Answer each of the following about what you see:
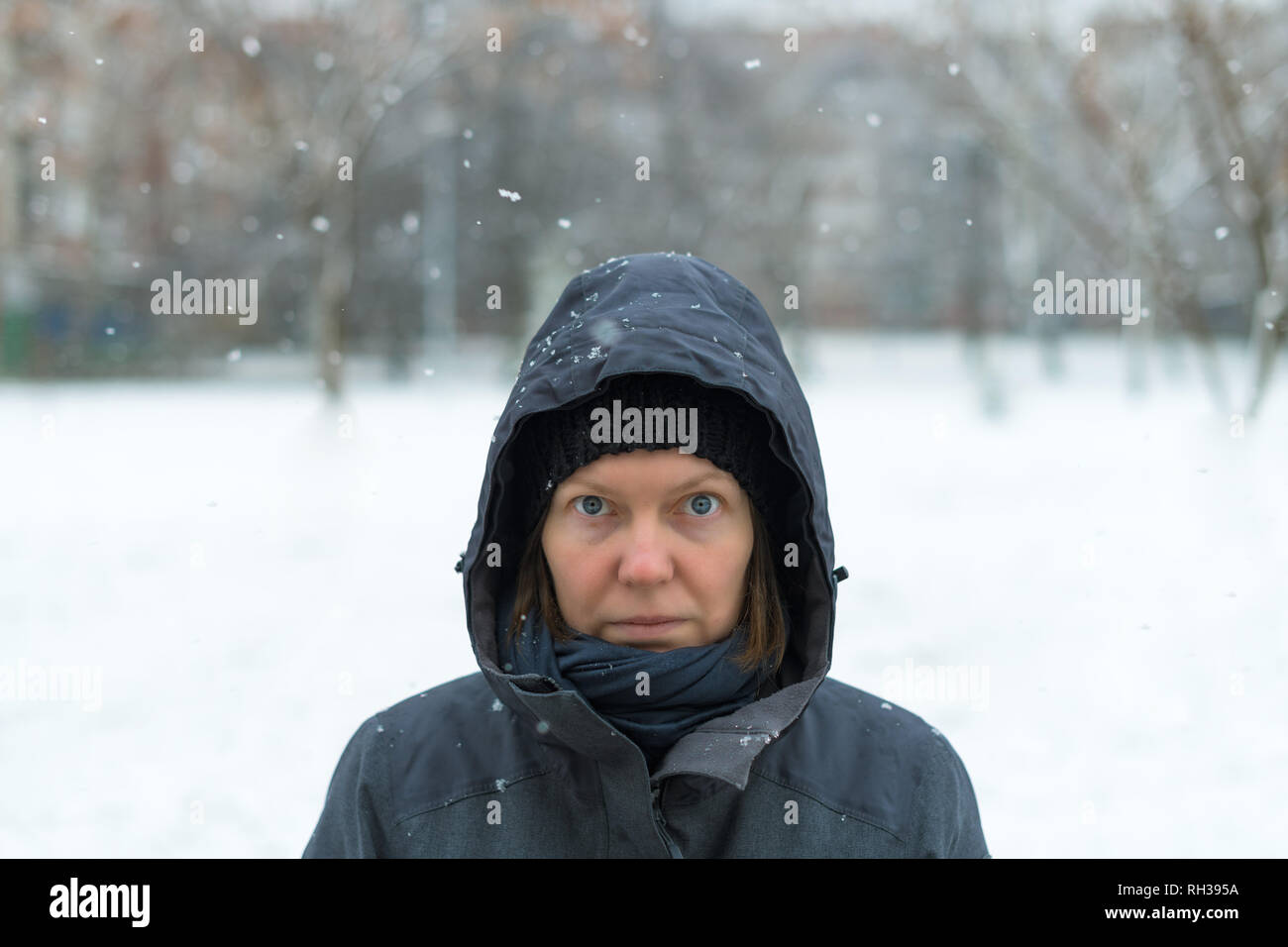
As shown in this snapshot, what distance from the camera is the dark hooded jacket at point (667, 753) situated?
1437 mm

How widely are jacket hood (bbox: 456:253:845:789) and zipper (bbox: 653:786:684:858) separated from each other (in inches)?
1.9

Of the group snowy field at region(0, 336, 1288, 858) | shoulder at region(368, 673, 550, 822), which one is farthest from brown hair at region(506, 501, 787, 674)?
snowy field at region(0, 336, 1288, 858)

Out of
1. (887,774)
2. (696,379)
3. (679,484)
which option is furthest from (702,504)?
(887,774)

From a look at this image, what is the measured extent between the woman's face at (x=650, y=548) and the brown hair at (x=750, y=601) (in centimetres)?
6

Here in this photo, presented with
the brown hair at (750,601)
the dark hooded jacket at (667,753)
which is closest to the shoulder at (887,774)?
the dark hooded jacket at (667,753)

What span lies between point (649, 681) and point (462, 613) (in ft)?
13.1

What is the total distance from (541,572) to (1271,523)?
5.68 meters

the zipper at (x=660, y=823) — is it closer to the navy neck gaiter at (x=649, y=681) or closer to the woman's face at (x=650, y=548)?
the navy neck gaiter at (x=649, y=681)

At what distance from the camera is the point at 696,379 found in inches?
57.8

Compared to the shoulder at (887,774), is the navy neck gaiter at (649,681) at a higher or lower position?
higher

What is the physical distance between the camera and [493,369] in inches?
697

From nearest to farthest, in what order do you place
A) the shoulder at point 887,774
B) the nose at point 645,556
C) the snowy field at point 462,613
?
the nose at point 645,556, the shoulder at point 887,774, the snowy field at point 462,613

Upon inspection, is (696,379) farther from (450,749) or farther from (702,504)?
(450,749)

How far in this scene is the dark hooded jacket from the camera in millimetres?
1437
